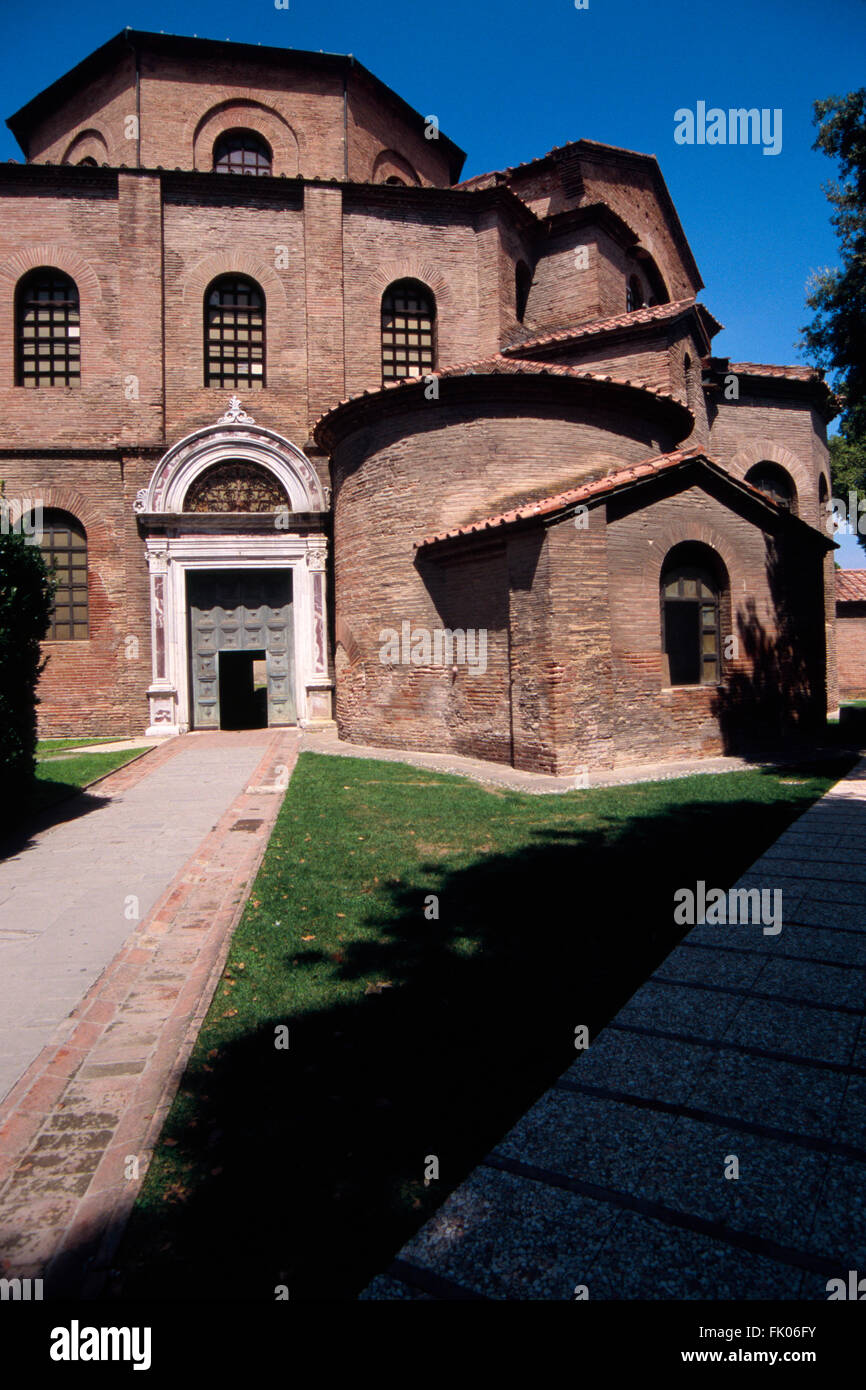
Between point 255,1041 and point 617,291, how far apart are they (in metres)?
20.4

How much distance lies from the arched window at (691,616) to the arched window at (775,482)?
303 inches

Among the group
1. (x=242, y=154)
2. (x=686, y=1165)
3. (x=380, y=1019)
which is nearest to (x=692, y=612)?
(x=380, y=1019)

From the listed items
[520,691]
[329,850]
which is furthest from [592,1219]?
[520,691]

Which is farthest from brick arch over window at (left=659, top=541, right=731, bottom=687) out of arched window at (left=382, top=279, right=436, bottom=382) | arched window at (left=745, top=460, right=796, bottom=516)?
arched window at (left=382, top=279, right=436, bottom=382)

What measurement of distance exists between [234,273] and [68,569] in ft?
25.7

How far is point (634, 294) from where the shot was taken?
66.9 ft

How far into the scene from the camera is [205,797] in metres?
9.43

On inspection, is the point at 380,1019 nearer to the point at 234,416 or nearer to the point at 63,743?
the point at 63,743

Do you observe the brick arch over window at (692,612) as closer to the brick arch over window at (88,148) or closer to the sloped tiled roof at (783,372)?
the sloped tiled roof at (783,372)

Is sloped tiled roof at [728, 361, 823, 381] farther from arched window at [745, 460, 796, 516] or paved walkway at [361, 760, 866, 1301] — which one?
paved walkway at [361, 760, 866, 1301]

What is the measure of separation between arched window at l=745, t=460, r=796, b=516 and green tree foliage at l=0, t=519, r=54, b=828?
641 inches

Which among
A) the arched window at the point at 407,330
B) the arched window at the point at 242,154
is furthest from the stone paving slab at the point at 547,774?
the arched window at the point at 242,154

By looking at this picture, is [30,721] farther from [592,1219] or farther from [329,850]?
[592,1219]

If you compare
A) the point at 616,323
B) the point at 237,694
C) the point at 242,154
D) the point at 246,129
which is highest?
the point at 246,129
